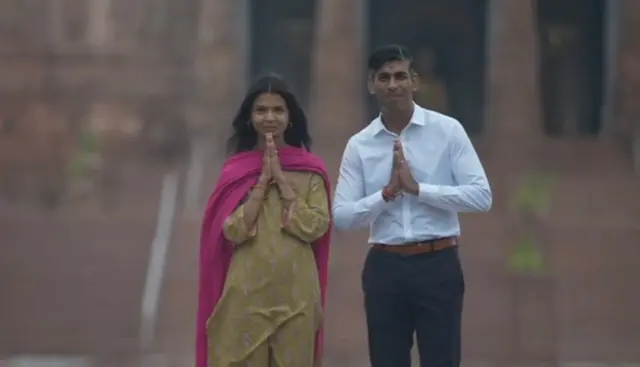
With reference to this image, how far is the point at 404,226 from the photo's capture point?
452 centimetres

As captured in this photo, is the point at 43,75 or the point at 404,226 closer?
Answer: the point at 404,226

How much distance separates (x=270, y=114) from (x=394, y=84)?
0.50m

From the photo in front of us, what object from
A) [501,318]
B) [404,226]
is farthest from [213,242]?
[501,318]

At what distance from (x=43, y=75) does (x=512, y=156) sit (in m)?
5.58

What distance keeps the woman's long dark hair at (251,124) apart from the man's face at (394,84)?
319 millimetres

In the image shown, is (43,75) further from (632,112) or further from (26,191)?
Answer: (632,112)

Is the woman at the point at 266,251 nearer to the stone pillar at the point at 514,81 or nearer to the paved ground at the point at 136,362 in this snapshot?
the paved ground at the point at 136,362

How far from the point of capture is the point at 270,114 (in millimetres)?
4285

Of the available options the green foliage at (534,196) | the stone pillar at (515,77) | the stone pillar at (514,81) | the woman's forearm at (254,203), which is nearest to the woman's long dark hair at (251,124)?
the woman's forearm at (254,203)

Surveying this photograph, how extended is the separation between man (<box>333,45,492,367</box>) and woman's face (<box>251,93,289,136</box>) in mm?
407

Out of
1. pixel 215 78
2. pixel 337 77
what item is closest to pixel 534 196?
pixel 337 77

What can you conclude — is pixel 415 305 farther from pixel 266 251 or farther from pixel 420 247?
pixel 266 251

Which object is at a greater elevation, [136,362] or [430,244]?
[430,244]

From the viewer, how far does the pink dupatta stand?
4277 mm
